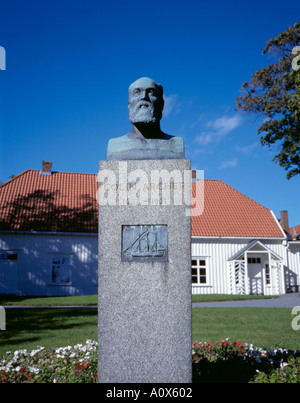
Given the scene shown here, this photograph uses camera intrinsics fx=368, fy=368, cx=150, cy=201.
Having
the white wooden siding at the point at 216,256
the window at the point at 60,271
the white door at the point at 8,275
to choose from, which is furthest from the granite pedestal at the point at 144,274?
the white wooden siding at the point at 216,256

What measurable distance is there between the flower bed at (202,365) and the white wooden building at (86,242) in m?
13.6

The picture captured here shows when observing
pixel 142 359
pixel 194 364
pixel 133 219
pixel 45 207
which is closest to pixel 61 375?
pixel 142 359

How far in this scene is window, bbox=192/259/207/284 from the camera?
21.3 m

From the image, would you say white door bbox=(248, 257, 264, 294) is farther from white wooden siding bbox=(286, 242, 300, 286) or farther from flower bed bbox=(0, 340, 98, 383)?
flower bed bbox=(0, 340, 98, 383)

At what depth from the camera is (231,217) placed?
23.3 meters

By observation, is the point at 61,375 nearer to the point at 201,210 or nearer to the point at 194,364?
the point at 194,364

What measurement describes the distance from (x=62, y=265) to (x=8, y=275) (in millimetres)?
2780

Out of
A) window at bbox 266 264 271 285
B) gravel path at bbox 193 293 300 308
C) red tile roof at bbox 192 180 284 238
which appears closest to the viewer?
gravel path at bbox 193 293 300 308

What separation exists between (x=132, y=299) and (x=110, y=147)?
1.90 metres

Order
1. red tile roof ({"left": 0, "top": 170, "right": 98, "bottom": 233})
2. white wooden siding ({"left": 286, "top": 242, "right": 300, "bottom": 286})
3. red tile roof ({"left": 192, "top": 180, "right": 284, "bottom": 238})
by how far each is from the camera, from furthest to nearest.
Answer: white wooden siding ({"left": 286, "top": 242, "right": 300, "bottom": 286}) < red tile roof ({"left": 192, "top": 180, "right": 284, "bottom": 238}) < red tile roof ({"left": 0, "top": 170, "right": 98, "bottom": 233})

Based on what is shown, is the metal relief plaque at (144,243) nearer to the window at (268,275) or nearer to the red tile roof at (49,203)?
the red tile roof at (49,203)

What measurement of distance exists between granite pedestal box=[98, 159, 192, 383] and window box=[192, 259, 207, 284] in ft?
57.7

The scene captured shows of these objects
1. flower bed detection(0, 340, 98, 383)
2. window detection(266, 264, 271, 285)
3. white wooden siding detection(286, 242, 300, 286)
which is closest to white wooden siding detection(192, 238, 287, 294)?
window detection(266, 264, 271, 285)
